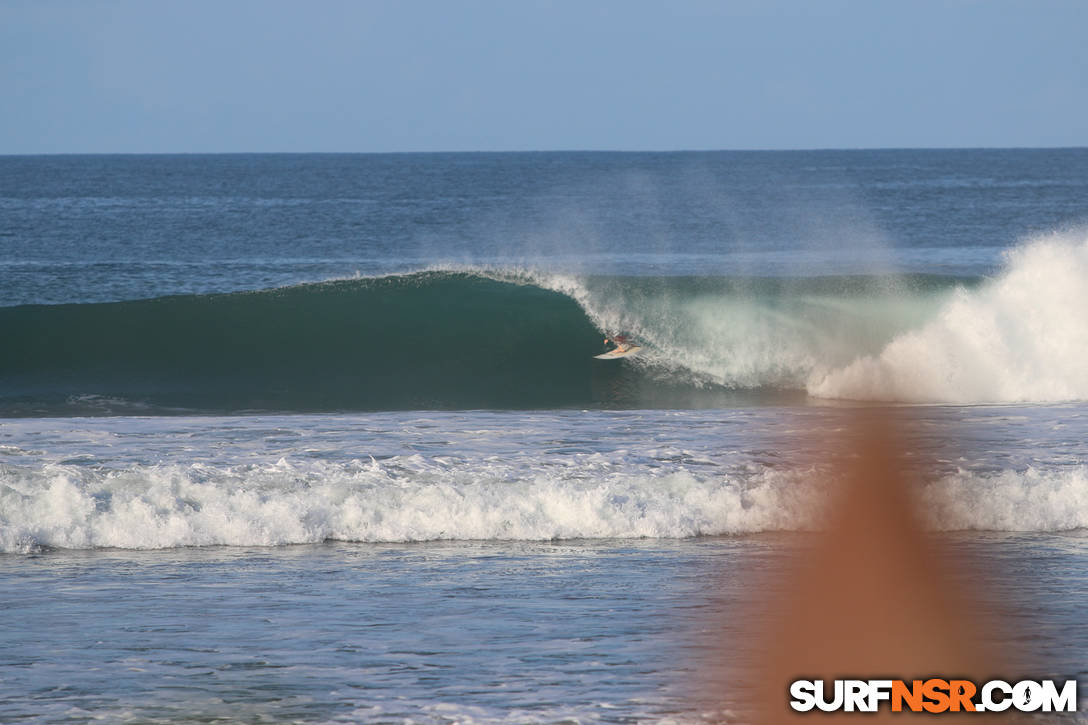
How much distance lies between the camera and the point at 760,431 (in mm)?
12852

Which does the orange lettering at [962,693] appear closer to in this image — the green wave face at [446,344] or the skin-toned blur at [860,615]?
the skin-toned blur at [860,615]

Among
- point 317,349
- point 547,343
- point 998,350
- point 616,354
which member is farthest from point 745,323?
point 317,349

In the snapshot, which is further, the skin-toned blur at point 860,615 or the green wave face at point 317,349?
the green wave face at point 317,349

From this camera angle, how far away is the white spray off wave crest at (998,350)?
16.4 m

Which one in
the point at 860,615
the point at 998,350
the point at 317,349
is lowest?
the point at 860,615

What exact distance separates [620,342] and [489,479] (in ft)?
33.1

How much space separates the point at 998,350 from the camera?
1694 centimetres

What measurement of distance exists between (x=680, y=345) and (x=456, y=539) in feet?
34.7

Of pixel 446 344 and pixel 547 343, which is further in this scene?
pixel 446 344

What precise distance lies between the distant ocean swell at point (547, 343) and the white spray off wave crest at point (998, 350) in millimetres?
27

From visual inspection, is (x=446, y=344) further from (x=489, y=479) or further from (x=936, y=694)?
(x=936, y=694)

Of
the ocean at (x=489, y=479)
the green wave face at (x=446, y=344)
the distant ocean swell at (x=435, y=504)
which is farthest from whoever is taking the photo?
the green wave face at (x=446, y=344)

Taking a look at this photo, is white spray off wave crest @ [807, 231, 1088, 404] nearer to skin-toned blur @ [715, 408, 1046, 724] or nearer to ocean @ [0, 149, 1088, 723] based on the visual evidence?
ocean @ [0, 149, 1088, 723]

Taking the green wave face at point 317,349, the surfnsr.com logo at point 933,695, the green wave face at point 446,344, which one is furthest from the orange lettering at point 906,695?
the green wave face at point 317,349
